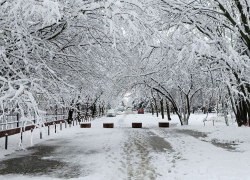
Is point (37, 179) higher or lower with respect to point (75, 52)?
lower

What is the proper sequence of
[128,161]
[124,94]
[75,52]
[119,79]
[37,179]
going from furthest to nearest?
[124,94] → [119,79] → [75,52] → [128,161] → [37,179]

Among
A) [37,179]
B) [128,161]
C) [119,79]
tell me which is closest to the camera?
[37,179]

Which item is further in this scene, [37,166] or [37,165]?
[37,165]

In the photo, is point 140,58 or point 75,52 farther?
point 140,58

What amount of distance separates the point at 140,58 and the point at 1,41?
7.58 metres

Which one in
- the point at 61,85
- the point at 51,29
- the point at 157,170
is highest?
the point at 51,29

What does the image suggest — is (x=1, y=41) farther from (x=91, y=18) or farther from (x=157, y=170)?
(x=157, y=170)

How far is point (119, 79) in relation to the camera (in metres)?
→ 19.2

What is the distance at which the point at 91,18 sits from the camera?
29.0 ft

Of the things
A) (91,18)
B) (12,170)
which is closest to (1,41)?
(91,18)

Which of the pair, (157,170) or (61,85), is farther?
(61,85)

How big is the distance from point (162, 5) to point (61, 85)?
569 cm

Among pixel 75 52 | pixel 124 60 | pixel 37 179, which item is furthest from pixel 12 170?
pixel 124 60

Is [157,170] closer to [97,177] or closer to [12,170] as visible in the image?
[97,177]
